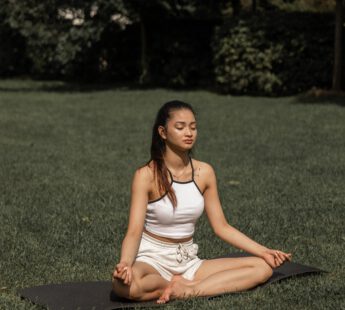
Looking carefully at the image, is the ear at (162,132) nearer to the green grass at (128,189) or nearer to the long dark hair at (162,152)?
the long dark hair at (162,152)

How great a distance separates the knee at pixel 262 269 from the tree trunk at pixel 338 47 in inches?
632

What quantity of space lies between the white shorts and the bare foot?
81mm

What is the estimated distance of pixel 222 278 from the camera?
5.39 metres

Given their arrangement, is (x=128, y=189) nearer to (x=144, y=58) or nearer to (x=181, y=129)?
(x=181, y=129)

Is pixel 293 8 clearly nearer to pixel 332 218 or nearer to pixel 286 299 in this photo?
pixel 332 218

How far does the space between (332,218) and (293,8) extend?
22.0 meters

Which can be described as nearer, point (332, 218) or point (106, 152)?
point (332, 218)

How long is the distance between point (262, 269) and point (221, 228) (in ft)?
1.23

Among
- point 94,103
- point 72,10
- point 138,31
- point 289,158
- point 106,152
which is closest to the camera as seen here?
point 289,158

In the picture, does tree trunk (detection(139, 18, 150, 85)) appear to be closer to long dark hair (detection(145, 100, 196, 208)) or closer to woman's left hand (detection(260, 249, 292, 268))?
long dark hair (detection(145, 100, 196, 208))

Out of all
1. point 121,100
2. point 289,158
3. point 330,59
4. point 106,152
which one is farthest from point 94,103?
point 289,158

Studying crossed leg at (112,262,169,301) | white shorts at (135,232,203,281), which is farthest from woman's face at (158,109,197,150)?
crossed leg at (112,262,169,301)

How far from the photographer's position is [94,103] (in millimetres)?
21453

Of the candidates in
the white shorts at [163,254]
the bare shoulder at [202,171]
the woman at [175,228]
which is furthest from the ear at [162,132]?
the white shorts at [163,254]
